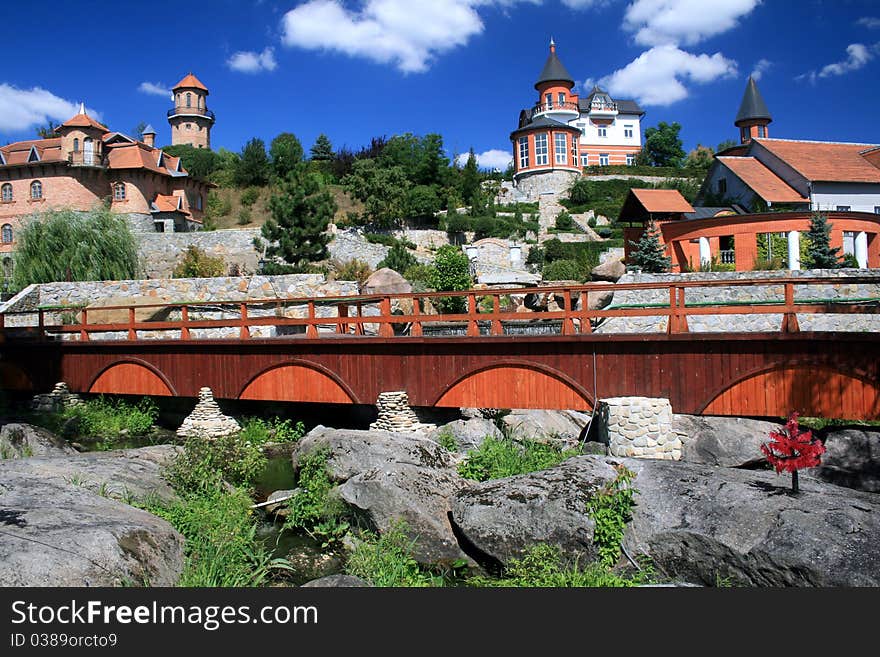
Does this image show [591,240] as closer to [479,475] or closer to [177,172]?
[177,172]

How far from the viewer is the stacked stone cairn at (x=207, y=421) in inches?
612

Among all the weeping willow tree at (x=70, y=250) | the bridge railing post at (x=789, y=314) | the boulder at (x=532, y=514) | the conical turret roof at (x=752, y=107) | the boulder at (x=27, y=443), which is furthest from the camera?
the conical turret roof at (x=752, y=107)

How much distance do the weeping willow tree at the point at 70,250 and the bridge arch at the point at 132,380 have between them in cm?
1212

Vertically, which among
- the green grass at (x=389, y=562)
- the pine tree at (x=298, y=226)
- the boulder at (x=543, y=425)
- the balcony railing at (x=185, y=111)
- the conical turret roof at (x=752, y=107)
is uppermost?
the balcony railing at (x=185, y=111)

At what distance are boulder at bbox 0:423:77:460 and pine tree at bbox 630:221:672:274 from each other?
66.5ft

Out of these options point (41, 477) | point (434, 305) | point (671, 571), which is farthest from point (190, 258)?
point (671, 571)

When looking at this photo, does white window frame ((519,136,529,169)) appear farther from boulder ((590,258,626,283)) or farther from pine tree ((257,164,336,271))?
boulder ((590,258,626,283))

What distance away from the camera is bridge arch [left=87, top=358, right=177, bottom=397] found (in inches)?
660

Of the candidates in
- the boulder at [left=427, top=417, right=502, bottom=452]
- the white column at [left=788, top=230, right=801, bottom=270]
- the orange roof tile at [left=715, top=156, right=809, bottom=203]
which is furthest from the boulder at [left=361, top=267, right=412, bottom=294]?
the orange roof tile at [left=715, top=156, right=809, bottom=203]

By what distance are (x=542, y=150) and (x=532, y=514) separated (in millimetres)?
49635

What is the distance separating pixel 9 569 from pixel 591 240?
3815cm

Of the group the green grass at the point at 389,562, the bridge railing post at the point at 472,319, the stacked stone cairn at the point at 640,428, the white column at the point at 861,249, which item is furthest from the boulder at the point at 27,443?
the white column at the point at 861,249

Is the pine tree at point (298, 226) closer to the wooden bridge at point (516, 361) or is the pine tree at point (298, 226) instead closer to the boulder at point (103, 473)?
the wooden bridge at point (516, 361)

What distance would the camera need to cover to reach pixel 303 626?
5.48 m
